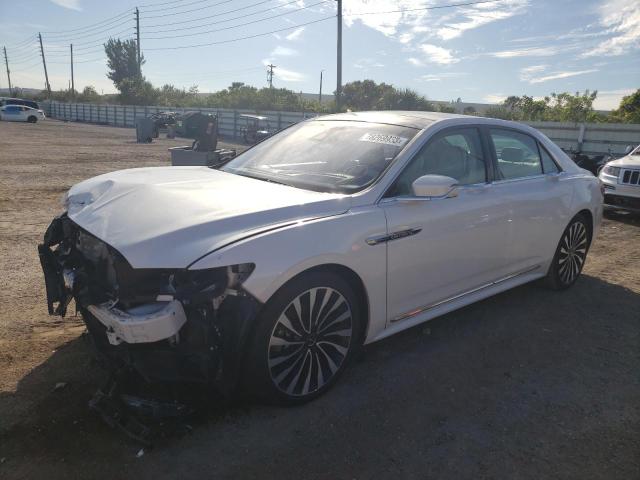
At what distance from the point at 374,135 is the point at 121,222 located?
187 cm

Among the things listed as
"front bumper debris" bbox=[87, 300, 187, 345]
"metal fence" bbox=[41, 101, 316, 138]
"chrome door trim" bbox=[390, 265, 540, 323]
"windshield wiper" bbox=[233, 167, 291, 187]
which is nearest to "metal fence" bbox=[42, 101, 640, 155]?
"metal fence" bbox=[41, 101, 316, 138]

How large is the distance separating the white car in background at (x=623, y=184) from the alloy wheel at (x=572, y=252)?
4.29m

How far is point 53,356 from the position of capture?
10.8 feet

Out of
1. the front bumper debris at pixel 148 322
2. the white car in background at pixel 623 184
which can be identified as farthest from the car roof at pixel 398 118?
the white car in background at pixel 623 184

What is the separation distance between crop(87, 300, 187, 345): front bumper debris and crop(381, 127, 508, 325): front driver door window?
4.37 feet

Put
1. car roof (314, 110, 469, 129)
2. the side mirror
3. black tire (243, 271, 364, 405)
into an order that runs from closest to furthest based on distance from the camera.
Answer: black tire (243, 271, 364, 405) → the side mirror → car roof (314, 110, 469, 129)

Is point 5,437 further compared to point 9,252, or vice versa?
point 9,252

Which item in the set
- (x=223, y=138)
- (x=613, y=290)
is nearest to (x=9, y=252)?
(x=613, y=290)

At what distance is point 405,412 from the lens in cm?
288

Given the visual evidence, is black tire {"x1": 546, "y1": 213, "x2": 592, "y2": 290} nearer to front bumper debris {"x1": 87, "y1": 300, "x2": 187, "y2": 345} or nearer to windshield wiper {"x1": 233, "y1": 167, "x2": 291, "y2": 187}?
windshield wiper {"x1": 233, "y1": 167, "x2": 291, "y2": 187}

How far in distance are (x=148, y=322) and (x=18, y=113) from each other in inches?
1835

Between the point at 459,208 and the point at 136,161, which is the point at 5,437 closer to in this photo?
the point at 459,208

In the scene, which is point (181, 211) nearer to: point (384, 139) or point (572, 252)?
point (384, 139)

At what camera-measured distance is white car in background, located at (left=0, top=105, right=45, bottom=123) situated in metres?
40.6
